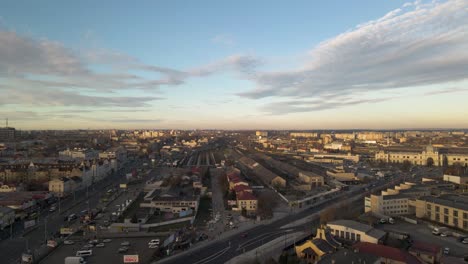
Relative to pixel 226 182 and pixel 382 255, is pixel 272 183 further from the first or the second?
pixel 382 255

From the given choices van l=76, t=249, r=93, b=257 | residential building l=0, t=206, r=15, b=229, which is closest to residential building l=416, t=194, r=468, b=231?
van l=76, t=249, r=93, b=257

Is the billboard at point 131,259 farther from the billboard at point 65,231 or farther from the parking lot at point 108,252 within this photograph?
the billboard at point 65,231

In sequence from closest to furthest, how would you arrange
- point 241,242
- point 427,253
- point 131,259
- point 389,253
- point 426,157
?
point 389,253 → point 131,259 → point 427,253 → point 241,242 → point 426,157

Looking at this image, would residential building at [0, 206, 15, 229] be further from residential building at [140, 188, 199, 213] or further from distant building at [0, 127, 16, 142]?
distant building at [0, 127, 16, 142]

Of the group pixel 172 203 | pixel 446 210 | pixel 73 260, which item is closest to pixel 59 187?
pixel 172 203

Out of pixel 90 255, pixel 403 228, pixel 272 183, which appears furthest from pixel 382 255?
pixel 272 183

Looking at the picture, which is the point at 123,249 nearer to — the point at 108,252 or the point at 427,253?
the point at 108,252

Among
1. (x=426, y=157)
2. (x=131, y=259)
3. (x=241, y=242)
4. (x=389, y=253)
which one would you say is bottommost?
(x=241, y=242)
